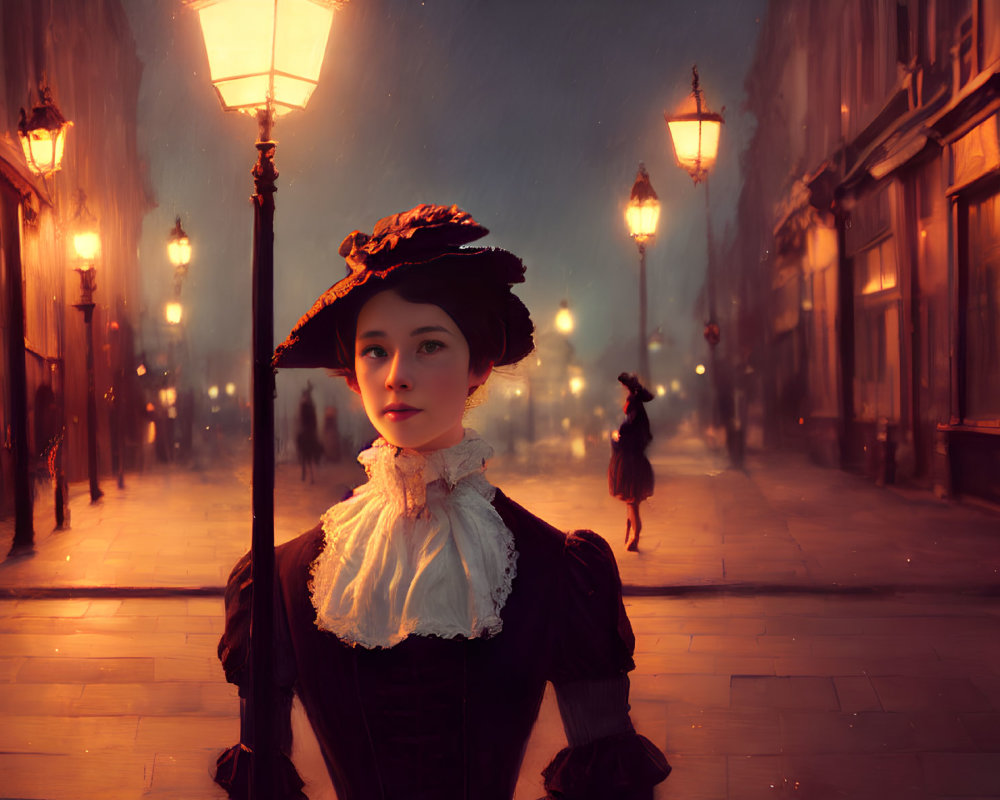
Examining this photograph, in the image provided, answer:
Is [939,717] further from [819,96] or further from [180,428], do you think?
[180,428]

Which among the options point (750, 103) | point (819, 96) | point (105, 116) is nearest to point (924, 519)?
point (819, 96)

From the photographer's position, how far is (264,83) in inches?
97.5

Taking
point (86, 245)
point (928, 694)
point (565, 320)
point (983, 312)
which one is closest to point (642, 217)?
point (983, 312)

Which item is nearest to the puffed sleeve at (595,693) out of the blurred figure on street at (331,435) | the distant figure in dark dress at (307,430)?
the distant figure in dark dress at (307,430)

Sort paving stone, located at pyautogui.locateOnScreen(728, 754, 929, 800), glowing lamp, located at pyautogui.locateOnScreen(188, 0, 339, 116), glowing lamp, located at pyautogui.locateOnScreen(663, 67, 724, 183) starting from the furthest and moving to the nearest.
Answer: glowing lamp, located at pyautogui.locateOnScreen(663, 67, 724, 183) → paving stone, located at pyautogui.locateOnScreen(728, 754, 929, 800) → glowing lamp, located at pyautogui.locateOnScreen(188, 0, 339, 116)

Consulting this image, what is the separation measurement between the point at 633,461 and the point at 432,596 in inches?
250

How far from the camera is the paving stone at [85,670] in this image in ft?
15.7

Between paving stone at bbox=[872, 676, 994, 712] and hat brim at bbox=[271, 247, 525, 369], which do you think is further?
paving stone at bbox=[872, 676, 994, 712]

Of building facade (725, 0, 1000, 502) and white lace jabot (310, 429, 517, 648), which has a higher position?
building facade (725, 0, 1000, 502)

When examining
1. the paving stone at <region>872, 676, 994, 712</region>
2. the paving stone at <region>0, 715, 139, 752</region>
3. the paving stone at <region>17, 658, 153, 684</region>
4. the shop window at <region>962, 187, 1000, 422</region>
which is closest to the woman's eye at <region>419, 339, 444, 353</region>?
the paving stone at <region>0, 715, 139, 752</region>

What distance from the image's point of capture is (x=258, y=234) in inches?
94.0

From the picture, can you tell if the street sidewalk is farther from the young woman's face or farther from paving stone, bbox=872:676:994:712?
the young woman's face

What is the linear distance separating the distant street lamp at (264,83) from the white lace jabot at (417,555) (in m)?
0.42

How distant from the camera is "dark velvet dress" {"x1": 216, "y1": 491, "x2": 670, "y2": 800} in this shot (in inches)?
65.6
